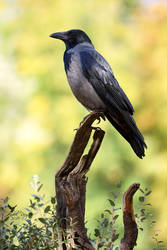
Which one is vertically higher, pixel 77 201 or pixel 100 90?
pixel 100 90

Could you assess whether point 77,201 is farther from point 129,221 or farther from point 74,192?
point 129,221

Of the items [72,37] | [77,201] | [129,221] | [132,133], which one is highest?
[72,37]

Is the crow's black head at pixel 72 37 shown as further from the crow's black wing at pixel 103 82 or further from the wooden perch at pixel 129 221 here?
the wooden perch at pixel 129 221

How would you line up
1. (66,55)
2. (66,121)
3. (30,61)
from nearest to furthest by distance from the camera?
(66,55) → (66,121) → (30,61)

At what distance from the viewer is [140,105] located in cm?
924

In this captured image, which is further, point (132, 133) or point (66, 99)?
point (66, 99)

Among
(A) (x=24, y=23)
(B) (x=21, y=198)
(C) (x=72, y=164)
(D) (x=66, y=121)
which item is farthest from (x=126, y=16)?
(C) (x=72, y=164)

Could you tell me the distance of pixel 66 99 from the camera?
8.77 metres

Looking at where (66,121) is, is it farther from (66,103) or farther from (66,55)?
(66,55)

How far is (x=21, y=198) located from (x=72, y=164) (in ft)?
20.6

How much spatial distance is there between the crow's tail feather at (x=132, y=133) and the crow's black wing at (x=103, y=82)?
108 millimetres

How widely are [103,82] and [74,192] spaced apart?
1462 millimetres

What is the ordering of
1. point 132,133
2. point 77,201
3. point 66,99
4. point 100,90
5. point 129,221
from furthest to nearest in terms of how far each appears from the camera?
point 66,99, point 100,90, point 132,133, point 77,201, point 129,221

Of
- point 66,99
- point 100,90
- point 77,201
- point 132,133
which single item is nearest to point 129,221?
point 77,201
